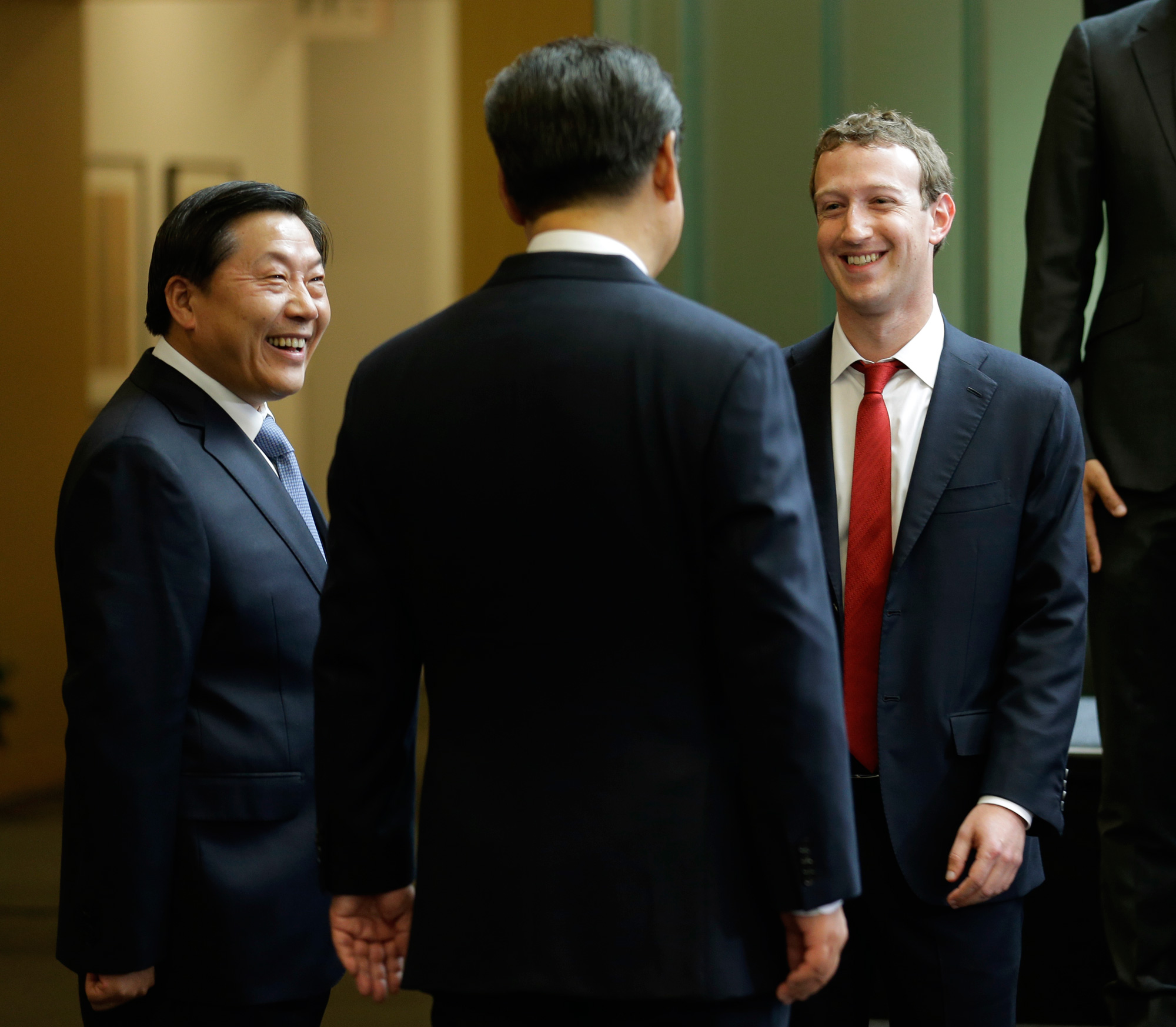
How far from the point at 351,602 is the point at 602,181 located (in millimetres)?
444

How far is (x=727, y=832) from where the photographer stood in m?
1.14

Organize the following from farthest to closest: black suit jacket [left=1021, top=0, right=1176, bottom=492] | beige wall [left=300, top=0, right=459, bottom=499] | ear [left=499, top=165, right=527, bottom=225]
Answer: beige wall [left=300, top=0, right=459, bottom=499], black suit jacket [left=1021, top=0, right=1176, bottom=492], ear [left=499, top=165, right=527, bottom=225]

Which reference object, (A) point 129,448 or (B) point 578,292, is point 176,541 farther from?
(B) point 578,292

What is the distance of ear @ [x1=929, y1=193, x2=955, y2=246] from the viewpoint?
175 centimetres

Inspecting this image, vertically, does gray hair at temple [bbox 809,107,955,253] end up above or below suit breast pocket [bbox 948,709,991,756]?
above

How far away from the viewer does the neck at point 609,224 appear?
1173mm

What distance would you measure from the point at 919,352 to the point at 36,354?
11.9 ft

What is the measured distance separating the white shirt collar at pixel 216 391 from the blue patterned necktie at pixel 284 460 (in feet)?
0.08

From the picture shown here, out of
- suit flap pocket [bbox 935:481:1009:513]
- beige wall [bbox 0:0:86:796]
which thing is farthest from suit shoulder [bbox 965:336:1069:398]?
beige wall [bbox 0:0:86:796]

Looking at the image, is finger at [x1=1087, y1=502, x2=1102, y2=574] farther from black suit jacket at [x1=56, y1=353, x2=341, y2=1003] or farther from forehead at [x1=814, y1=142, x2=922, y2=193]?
black suit jacket at [x1=56, y1=353, x2=341, y2=1003]

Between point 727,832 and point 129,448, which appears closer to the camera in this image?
point 727,832

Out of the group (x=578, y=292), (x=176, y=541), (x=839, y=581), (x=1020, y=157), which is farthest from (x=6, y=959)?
(x=1020, y=157)

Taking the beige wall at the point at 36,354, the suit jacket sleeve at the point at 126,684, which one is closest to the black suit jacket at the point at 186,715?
the suit jacket sleeve at the point at 126,684

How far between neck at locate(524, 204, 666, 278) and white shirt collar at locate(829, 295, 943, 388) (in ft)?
1.95
